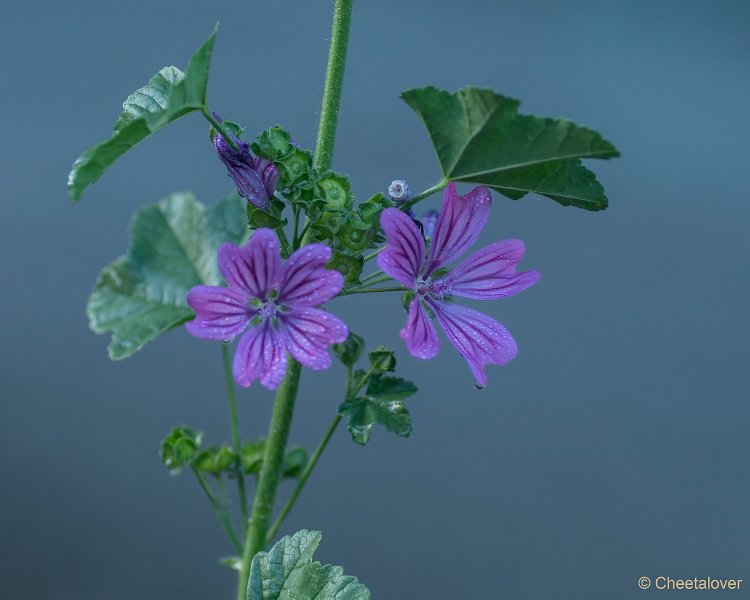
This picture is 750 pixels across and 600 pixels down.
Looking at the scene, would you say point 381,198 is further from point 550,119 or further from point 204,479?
point 204,479

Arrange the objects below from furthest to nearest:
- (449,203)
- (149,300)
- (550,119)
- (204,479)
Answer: (149,300) → (204,479) → (449,203) → (550,119)

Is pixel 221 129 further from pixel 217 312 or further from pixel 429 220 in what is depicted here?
pixel 429 220

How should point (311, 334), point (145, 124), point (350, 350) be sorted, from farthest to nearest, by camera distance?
point (350, 350) < point (311, 334) < point (145, 124)

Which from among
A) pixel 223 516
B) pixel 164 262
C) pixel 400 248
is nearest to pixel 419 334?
pixel 400 248

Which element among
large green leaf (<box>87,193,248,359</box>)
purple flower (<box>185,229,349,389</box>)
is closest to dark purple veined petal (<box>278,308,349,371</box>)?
purple flower (<box>185,229,349,389</box>)

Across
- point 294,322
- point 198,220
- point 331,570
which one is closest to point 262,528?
point 331,570

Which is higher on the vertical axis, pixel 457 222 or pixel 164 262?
pixel 164 262

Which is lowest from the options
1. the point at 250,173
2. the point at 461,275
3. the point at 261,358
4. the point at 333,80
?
the point at 261,358

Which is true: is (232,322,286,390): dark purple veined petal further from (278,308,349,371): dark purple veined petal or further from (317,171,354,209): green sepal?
(317,171,354,209): green sepal
